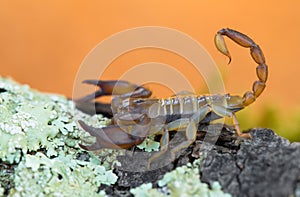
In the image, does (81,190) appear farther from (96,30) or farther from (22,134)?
(96,30)

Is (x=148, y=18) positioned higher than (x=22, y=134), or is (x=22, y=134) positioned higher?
(x=148, y=18)

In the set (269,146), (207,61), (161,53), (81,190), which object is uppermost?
(161,53)

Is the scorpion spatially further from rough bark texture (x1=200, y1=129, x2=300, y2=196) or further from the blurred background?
the blurred background

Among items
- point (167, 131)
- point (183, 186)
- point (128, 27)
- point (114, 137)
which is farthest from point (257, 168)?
point (128, 27)

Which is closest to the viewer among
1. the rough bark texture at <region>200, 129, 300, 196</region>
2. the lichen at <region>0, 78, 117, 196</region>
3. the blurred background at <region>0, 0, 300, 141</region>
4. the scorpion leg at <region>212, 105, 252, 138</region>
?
the rough bark texture at <region>200, 129, 300, 196</region>

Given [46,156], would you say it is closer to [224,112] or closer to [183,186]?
[183,186]

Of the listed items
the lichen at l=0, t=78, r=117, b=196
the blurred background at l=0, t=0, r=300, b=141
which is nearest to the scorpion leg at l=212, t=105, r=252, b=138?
the lichen at l=0, t=78, r=117, b=196

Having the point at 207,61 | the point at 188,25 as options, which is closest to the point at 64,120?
the point at 207,61
